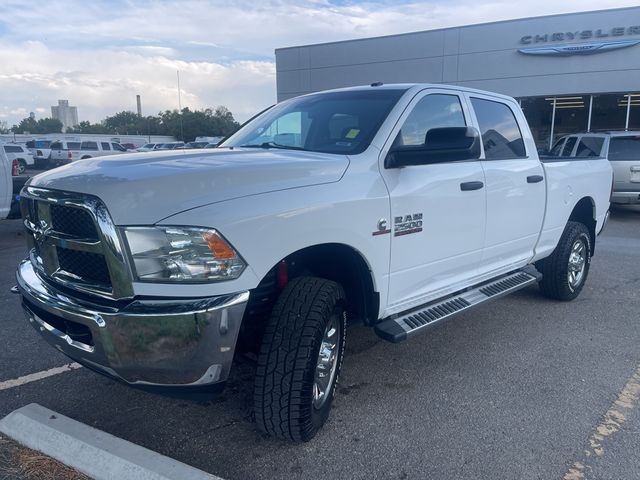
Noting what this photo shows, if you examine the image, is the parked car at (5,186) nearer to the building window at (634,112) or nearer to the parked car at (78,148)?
the building window at (634,112)

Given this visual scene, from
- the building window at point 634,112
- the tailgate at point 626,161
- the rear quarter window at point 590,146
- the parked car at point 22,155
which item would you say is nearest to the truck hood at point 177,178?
the tailgate at point 626,161

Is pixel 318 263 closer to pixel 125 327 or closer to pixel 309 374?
pixel 309 374

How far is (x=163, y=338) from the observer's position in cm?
237

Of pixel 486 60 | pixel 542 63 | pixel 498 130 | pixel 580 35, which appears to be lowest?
pixel 498 130

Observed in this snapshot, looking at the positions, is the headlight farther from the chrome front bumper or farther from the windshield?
the windshield

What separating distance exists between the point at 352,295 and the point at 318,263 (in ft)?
1.03

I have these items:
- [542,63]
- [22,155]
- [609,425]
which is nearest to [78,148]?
[22,155]

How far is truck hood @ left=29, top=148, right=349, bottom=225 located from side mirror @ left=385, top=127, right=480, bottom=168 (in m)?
0.35

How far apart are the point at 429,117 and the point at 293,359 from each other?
2.08 meters

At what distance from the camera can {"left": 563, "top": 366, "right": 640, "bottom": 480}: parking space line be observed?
2.76 metres

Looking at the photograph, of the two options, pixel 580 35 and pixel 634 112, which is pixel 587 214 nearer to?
pixel 580 35

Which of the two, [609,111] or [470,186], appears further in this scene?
[609,111]

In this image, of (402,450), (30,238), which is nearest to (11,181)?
(30,238)

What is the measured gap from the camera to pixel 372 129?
3.50m
